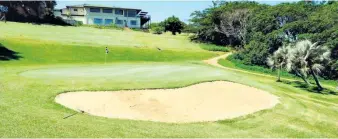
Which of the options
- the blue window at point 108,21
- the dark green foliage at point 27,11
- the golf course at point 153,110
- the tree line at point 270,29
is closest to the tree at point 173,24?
the blue window at point 108,21

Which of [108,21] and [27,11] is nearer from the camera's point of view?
[27,11]

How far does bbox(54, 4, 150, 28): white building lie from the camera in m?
110

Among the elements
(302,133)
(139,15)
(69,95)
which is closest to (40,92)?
(69,95)

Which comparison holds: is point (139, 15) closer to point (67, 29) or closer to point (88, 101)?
point (67, 29)

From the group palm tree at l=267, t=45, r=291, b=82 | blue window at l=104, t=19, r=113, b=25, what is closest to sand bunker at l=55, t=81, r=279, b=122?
palm tree at l=267, t=45, r=291, b=82

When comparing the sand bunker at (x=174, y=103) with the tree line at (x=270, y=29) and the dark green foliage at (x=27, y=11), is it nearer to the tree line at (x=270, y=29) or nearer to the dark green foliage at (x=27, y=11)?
the tree line at (x=270, y=29)

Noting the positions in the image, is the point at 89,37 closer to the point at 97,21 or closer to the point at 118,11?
the point at 97,21

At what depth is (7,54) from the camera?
51.0 metres

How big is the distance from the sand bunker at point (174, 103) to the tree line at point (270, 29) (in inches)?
572

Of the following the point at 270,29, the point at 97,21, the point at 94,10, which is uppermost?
the point at 94,10

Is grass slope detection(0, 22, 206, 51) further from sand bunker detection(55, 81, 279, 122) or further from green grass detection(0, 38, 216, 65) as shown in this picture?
sand bunker detection(55, 81, 279, 122)

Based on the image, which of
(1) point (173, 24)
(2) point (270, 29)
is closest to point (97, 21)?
(1) point (173, 24)

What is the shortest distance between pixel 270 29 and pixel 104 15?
195ft

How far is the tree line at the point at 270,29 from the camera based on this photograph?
56938 millimetres
